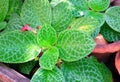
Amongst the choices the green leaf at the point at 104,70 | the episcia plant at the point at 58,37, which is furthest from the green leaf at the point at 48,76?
the green leaf at the point at 104,70

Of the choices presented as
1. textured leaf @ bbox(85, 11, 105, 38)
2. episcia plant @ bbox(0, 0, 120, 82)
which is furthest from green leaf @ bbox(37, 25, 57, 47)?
textured leaf @ bbox(85, 11, 105, 38)

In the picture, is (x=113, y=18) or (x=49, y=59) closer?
Answer: (x=49, y=59)

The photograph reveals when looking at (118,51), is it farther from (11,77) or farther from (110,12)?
(11,77)

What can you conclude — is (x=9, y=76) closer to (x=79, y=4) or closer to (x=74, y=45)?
(x=74, y=45)

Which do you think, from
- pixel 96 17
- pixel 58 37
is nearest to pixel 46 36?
pixel 58 37

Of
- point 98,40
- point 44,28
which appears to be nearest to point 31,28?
point 44,28

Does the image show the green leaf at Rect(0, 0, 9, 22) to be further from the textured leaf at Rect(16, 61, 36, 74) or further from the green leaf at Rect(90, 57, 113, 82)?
the green leaf at Rect(90, 57, 113, 82)

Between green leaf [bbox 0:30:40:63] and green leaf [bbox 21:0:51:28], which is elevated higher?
green leaf [bbox 21:0:51:28]

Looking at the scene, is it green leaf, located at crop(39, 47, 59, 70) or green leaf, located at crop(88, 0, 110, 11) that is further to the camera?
green leaf, located at crop(88, 0, 110, 11)
